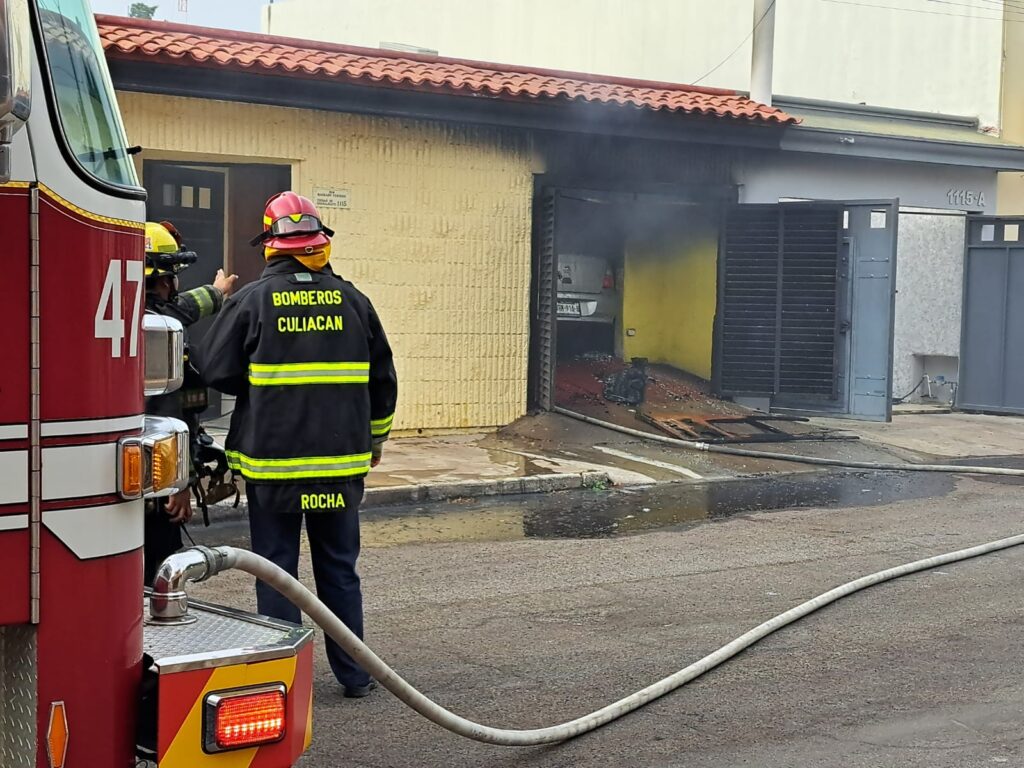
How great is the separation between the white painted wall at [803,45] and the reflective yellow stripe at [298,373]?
15.2 metres

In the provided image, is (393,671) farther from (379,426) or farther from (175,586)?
(175,586)

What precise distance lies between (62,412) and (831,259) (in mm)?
13374

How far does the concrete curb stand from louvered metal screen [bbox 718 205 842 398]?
4.72 meters

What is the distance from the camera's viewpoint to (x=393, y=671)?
4.29 m

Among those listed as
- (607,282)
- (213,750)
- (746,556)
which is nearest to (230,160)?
(607,282)

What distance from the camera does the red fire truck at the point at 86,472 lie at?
7.85ft

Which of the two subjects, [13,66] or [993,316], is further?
[993,316]

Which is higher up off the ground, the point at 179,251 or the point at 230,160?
the point at 230,160

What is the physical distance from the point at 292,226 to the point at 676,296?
1174 centimetres

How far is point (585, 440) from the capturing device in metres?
13.0

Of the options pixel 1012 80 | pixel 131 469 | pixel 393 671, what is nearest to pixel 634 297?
pixel 1012 80

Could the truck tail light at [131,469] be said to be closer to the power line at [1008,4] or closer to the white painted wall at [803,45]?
the white painted wall at [803,45]

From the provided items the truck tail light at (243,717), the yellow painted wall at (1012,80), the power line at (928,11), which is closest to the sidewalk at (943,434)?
the yellow painted wall at (1012,80)

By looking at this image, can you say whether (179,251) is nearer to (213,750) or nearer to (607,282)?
(213,750)
